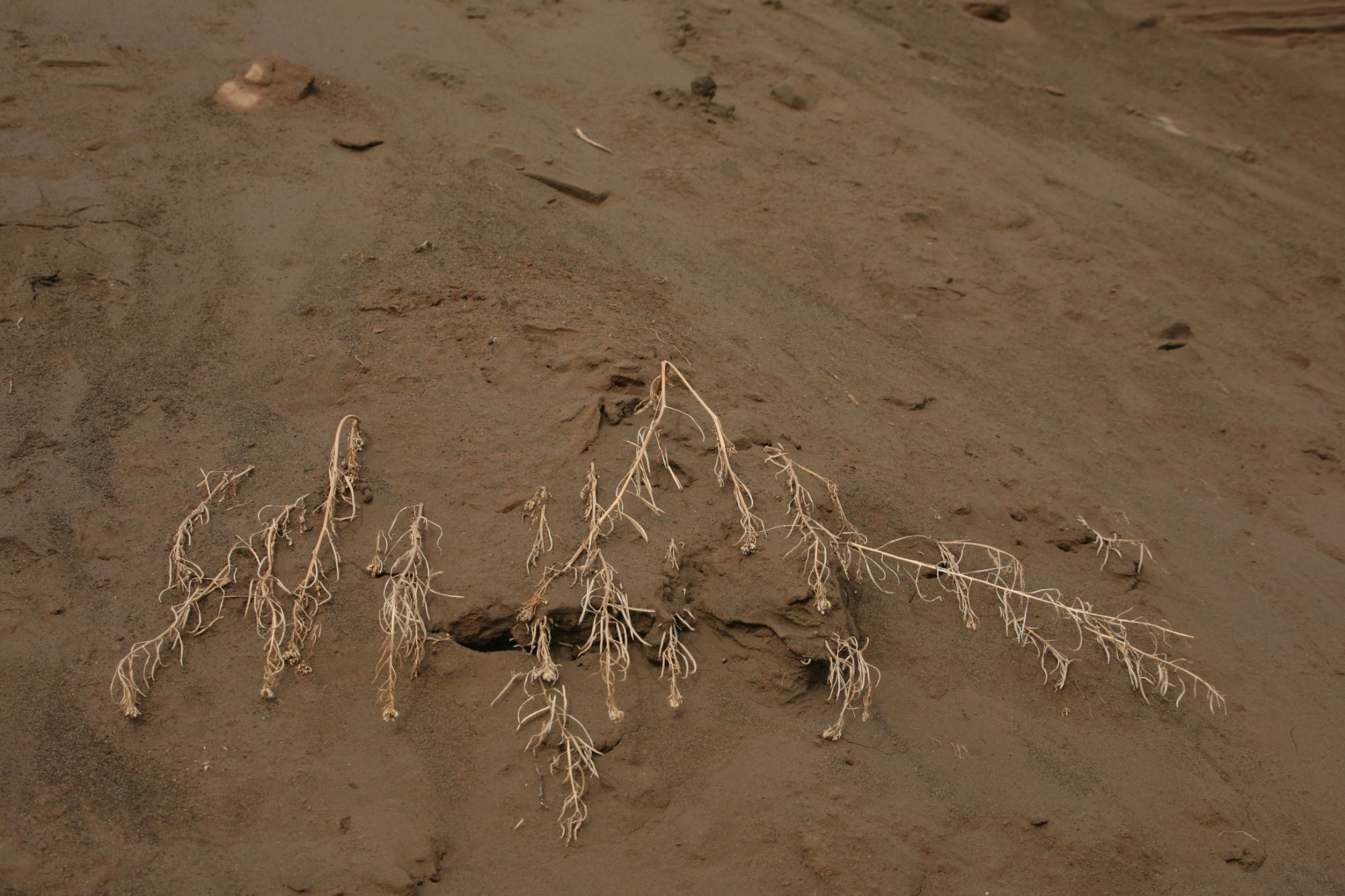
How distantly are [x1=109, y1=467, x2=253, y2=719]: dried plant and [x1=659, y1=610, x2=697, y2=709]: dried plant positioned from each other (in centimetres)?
108

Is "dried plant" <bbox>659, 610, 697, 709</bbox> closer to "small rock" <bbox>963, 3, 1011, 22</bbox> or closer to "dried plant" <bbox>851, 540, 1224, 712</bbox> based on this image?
"dried plant" <bbox>851, 540, 1224, 712</bbox>

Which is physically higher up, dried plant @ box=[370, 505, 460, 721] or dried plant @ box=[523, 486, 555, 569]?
dried plant @ box=[523, 486, 555, 569]

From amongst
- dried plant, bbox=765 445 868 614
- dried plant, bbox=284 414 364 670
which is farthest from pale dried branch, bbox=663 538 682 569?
dried plant, bbox=284 414 364 670

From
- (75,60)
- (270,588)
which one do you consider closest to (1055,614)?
(270,588)

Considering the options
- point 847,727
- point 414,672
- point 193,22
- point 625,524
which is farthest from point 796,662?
point 193,22

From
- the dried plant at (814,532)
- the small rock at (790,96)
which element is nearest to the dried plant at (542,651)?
the dried plant at (814,532)

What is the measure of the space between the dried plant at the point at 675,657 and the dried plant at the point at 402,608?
1.72 ft

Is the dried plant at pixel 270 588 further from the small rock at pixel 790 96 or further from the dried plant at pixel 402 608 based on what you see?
the small rock at pixel 790 96

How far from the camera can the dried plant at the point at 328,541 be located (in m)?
2.46

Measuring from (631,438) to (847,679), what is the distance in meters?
0.88

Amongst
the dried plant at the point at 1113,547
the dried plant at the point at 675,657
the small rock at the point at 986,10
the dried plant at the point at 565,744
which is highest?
the small rock at the point at 986,10

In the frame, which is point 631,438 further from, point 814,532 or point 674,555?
point 814,532

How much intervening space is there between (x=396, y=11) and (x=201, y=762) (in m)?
4.25

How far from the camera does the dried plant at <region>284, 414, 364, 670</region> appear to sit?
96.7 inches
